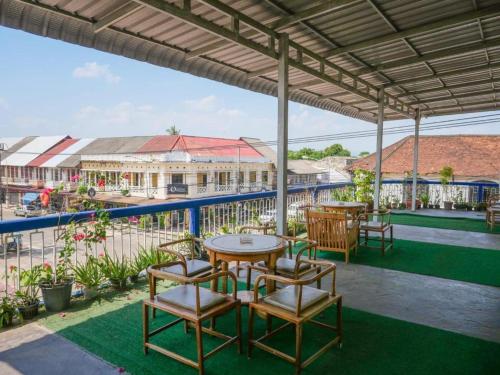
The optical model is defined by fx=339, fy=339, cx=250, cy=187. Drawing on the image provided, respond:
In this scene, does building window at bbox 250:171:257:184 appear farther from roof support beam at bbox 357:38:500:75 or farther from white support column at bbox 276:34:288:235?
white support column at bbox 276:34:288:235

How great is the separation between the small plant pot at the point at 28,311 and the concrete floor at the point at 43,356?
0.20 m

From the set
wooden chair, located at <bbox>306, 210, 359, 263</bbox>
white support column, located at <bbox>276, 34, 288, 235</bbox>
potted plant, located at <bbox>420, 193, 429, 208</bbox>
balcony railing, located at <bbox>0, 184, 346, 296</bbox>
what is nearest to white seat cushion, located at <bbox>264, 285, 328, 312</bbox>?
white support column, located at <bbox>276, 34, 288, 235</bbox>

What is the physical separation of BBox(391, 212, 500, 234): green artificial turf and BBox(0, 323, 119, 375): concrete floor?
7968mm

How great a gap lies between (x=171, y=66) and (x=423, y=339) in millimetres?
4221

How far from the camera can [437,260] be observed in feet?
17.0

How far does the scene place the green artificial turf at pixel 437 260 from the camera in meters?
4.52

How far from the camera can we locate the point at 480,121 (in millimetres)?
9992

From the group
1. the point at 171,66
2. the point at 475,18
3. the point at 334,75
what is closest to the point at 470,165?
the point at 334,75

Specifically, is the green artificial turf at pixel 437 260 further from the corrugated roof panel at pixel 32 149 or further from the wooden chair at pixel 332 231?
the corrugated roof panel at pixel 32 149

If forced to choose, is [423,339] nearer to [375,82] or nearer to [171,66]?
[171,66]

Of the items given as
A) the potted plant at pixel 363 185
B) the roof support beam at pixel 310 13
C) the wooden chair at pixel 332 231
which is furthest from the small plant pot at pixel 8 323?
the potted plant at pixel 363 185

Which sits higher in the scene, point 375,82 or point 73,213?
point 375,82

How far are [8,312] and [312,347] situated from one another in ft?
8.55

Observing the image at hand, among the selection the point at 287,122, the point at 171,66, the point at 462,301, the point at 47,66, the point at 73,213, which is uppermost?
the point at 47,66
